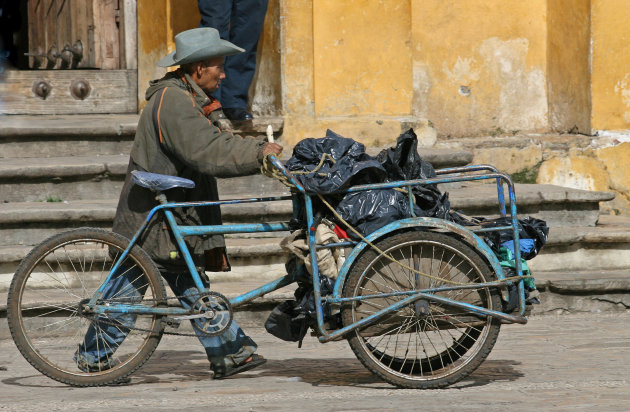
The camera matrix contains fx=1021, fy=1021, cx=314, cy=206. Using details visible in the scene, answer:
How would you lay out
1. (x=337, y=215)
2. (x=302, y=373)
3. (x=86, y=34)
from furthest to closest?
(x=86, y=34)
(x=302, y=373)
(x=337, y=215)

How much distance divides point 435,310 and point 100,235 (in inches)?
63.7

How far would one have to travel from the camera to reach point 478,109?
9.23m

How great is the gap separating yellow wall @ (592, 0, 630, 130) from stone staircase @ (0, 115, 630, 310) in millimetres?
1426

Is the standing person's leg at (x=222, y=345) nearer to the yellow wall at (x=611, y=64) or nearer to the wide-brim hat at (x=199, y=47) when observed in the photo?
the wide-brim hat at (x=199, y=47)

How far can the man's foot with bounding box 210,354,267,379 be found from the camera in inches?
199

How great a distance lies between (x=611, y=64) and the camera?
9.40 meters

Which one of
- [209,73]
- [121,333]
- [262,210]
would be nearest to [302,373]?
[121,333]

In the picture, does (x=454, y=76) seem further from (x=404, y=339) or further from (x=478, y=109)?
(x=404, y=339)

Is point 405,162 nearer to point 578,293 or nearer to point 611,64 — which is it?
point 578,293

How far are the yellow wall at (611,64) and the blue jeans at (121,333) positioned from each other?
5.56m

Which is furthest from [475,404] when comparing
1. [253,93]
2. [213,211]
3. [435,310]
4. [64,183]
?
[253,93]

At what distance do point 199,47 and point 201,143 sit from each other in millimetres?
512

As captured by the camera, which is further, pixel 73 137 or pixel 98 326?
pixel 73 137

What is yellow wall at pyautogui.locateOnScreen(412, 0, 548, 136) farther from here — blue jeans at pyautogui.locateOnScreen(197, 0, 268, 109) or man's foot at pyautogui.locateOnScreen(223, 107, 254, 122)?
man's foot at pyautogui.locateOnScreen(223, 107, 254, 122)
